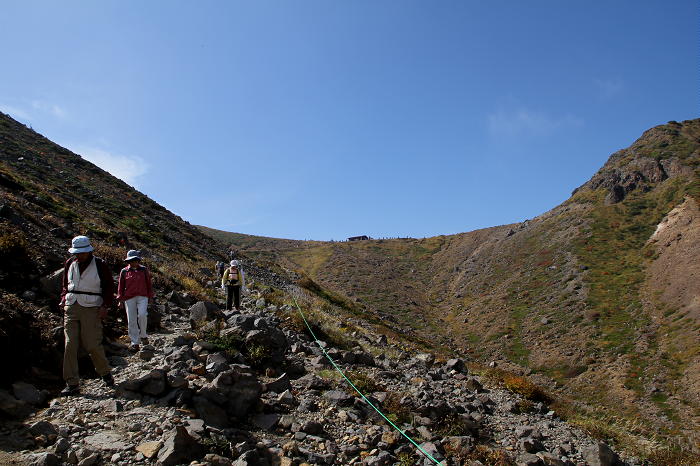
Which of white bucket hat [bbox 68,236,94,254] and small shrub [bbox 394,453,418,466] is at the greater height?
white bucket hat [bbox 68,236,94,254]

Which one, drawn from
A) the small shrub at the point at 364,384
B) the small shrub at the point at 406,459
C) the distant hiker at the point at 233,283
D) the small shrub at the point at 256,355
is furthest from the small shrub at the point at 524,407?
the distant hiker at the point at 233,283

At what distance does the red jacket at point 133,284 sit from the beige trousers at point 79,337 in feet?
5.25

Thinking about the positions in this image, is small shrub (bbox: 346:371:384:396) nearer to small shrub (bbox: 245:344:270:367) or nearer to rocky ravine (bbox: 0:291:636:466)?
rocky ravine (bbox: 0:291:636:466)

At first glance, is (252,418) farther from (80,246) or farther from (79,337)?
(80,246)

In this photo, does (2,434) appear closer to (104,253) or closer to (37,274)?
(37,274)

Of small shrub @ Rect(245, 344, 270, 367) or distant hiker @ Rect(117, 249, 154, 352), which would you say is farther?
small shrub @ Rect(245, 344, 270, 367)

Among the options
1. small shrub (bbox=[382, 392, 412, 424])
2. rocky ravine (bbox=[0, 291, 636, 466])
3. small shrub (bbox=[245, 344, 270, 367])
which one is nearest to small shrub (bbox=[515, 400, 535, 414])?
rocky ravine (bbox=[0, 291, 636, 466])

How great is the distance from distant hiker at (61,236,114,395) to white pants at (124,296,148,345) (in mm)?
1501

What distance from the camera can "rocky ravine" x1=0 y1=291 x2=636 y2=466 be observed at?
503 centimetres

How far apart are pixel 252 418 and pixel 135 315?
3.43 m

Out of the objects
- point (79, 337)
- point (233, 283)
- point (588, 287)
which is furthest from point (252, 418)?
point (588, 287)

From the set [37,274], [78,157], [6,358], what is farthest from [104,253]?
[78,157]

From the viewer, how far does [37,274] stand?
9.16m

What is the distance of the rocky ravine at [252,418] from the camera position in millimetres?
5027
